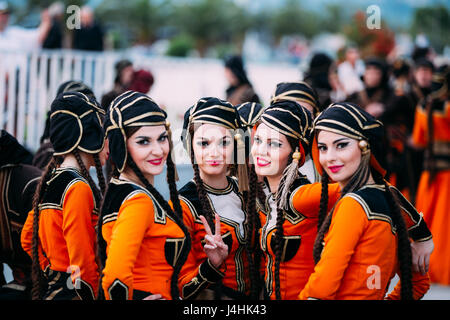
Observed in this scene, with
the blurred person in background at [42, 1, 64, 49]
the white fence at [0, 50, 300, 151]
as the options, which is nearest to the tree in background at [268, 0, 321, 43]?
the white fence at [0, 50, 300, 151]

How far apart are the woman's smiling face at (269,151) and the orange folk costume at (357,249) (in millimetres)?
424

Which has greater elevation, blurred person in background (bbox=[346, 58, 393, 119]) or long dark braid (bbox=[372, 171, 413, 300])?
blurred person in background (bbox=[346, 58, 393, 119])

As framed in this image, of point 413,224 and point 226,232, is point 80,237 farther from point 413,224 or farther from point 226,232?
point 413,224

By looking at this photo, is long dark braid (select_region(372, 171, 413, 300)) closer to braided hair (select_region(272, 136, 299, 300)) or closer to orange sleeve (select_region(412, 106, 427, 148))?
braided hair (select_region(272, 136, 299, 300))

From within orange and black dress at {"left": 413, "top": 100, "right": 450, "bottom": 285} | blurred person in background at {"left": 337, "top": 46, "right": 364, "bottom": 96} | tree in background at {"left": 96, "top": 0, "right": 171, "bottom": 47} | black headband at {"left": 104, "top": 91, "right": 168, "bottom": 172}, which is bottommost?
orange and black dress at {"left": 413, "top": 100, "right": 450, "bottom": 285}

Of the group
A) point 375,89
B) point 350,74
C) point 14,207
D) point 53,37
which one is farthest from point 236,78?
point 350,74

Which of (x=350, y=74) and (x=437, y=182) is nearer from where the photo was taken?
(x=437, y=182)

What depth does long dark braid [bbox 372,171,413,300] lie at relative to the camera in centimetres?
287

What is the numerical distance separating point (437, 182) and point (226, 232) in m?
4.11

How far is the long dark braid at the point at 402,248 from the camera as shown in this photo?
9.41ft

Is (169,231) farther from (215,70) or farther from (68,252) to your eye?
(215,70)

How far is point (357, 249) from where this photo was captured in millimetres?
2787

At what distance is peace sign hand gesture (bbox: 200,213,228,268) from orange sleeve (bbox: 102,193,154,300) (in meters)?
0.37

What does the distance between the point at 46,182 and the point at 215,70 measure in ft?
25.3
